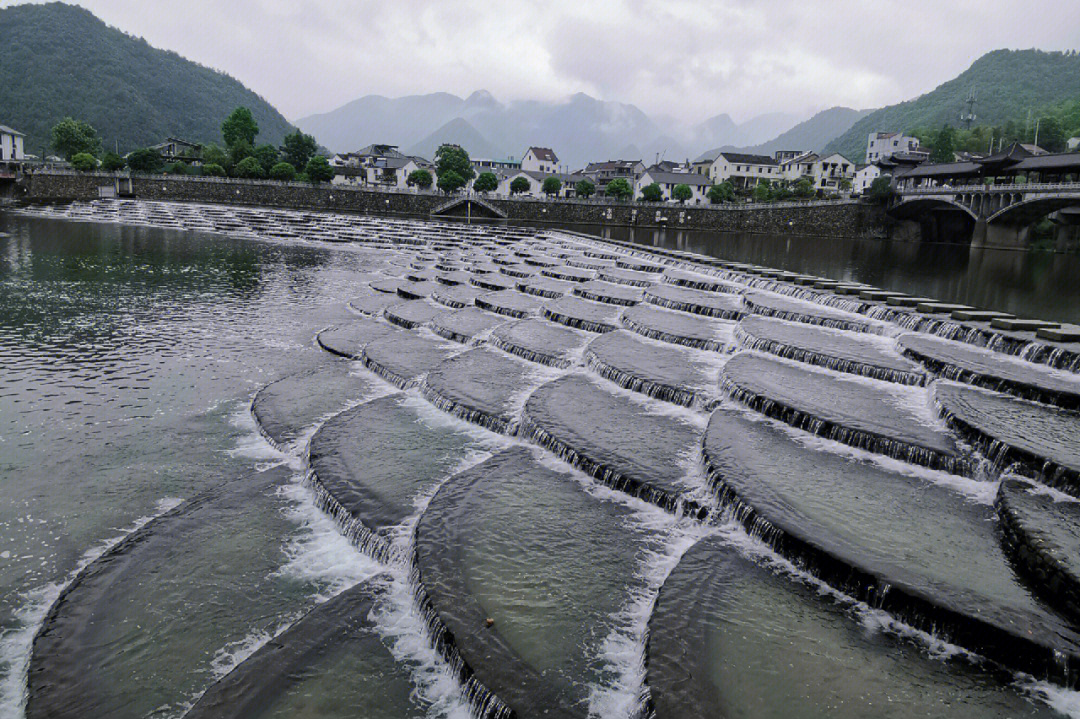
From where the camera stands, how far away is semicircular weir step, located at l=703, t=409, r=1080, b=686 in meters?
7.36

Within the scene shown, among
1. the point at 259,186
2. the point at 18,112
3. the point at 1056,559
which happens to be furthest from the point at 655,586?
the point at 18,112

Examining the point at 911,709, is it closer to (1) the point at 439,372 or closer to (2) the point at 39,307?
(1) the point at 439,372

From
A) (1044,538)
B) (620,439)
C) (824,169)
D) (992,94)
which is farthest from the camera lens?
(992,94)

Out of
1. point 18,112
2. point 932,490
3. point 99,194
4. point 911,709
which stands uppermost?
point 18,112

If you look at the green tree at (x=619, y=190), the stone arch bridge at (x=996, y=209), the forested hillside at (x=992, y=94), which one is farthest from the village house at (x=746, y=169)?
the stone arch bridge at (x=996, y=209)

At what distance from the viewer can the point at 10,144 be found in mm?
99812

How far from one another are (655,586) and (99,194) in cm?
9843

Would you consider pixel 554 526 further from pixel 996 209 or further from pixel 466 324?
pixel 996 209

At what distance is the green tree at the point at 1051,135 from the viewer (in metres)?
113

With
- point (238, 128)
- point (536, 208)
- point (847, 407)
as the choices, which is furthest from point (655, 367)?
point (238, 128)

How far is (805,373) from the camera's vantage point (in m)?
16.6

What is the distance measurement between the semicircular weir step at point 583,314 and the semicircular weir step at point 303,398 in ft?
25.0

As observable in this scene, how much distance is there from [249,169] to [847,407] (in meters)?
97.6

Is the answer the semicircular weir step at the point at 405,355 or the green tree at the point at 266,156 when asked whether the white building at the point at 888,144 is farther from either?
the semicircular weir step at the point at 405,355
